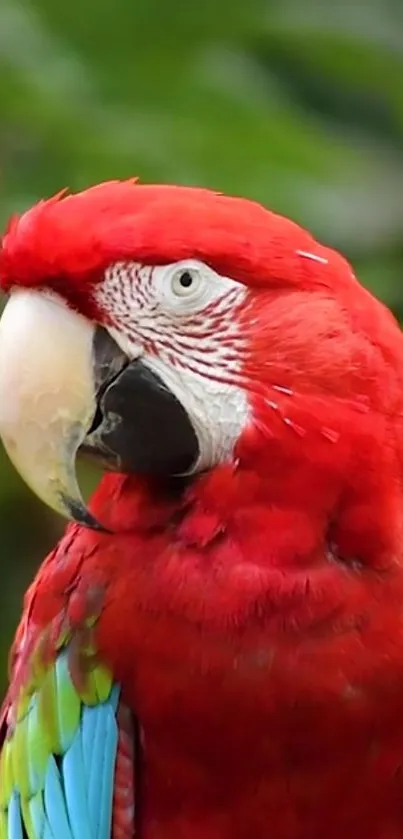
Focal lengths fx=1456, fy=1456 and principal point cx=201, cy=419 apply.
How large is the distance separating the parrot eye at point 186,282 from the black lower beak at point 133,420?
49mm

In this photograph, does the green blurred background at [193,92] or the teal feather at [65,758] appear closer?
the teal feather at [65,758]

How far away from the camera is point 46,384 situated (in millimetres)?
865

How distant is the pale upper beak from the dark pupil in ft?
0.21

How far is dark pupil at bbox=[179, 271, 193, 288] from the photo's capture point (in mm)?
882

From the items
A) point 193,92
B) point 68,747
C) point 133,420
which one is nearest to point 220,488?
point 133,420

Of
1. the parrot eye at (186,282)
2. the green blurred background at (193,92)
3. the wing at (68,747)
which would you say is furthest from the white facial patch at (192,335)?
the green blurred background at (193,92)

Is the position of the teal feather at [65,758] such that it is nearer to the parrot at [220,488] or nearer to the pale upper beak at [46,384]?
the parrot at [220,488]

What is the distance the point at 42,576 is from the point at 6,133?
0.49 meters

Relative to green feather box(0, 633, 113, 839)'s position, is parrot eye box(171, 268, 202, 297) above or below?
above

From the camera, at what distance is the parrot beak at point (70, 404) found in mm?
868

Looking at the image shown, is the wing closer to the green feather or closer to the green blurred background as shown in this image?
the green feather

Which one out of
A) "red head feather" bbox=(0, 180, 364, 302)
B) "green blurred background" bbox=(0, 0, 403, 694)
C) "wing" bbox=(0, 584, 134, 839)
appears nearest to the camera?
"red head feather" bbox=(0, 180, 364, 302)

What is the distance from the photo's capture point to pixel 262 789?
0.96m

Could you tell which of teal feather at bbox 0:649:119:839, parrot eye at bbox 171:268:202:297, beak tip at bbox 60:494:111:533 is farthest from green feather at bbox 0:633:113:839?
parrot eye at bbox 171:268:202:297
